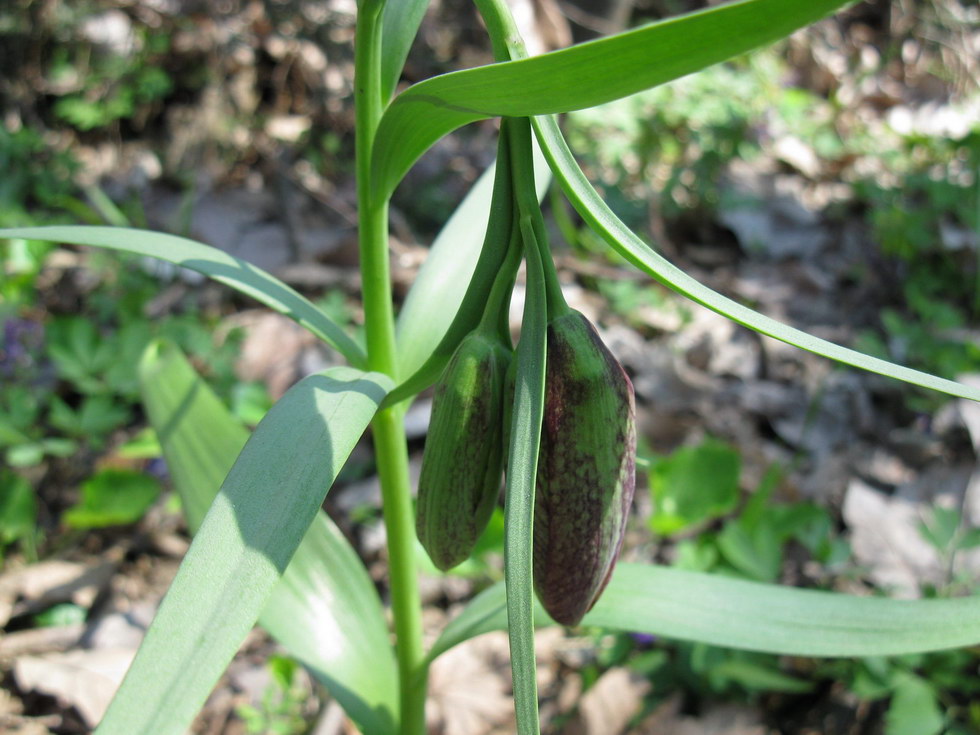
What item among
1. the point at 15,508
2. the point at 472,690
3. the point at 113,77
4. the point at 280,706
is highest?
the point at 113,77

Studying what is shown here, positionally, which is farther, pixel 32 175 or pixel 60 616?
pixel 32 175

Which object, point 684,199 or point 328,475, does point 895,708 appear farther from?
point 684,199

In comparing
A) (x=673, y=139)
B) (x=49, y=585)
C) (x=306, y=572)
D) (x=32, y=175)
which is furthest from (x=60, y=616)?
(x=673, y=139)

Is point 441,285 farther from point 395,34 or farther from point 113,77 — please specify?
point 113,77

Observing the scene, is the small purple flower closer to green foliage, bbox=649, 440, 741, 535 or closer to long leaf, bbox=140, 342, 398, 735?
long leaf, bbox=140, 342, 398, 735

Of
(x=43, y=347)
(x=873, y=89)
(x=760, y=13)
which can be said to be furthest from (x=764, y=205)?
(x=760, y=13)

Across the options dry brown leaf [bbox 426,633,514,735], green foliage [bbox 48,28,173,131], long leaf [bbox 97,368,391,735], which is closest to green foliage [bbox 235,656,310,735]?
dry brown leaf [bbox 426,633,514,735]

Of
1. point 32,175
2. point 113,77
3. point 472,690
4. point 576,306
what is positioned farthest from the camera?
point 113,77
